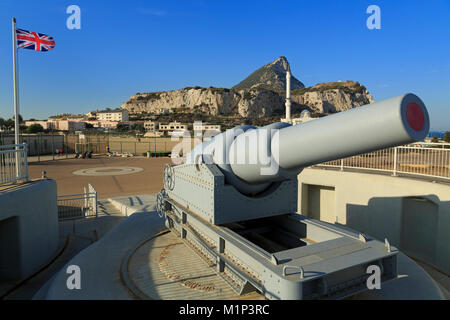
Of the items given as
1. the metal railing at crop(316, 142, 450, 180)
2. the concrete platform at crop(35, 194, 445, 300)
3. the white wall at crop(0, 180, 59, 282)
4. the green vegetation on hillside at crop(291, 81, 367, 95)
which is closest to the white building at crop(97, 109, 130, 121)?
the green vegetation on hillside at crop(291, 81, 367, 95)

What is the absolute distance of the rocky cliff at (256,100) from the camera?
128 m

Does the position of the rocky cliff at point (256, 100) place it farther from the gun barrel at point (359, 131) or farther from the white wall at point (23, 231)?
the gun barrel at point (359, 131)

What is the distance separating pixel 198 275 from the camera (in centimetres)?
456

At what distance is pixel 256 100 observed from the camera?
128875mm

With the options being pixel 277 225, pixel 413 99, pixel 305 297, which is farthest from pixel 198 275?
pixel 413 99

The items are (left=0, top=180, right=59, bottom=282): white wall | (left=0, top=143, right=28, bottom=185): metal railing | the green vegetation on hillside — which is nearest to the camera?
(left=0, top=180, right=59, bottom=282): white wall

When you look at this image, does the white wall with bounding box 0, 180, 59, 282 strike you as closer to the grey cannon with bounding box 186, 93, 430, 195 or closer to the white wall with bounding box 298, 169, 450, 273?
the grey cannon with bounding box 186, 93, 430, 195

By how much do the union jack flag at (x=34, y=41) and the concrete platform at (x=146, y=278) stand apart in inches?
273

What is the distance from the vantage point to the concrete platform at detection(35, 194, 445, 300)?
399cm

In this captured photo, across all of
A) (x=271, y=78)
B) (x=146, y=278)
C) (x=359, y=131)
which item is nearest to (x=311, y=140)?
(x=359, y=131)

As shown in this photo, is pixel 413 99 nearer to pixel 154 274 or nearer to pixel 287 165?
pixel 287 165

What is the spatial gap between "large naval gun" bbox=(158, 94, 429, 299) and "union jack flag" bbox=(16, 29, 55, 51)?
23.5ft

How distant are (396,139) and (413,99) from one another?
33 centimetres

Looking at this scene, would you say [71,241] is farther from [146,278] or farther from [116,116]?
[116,116]
